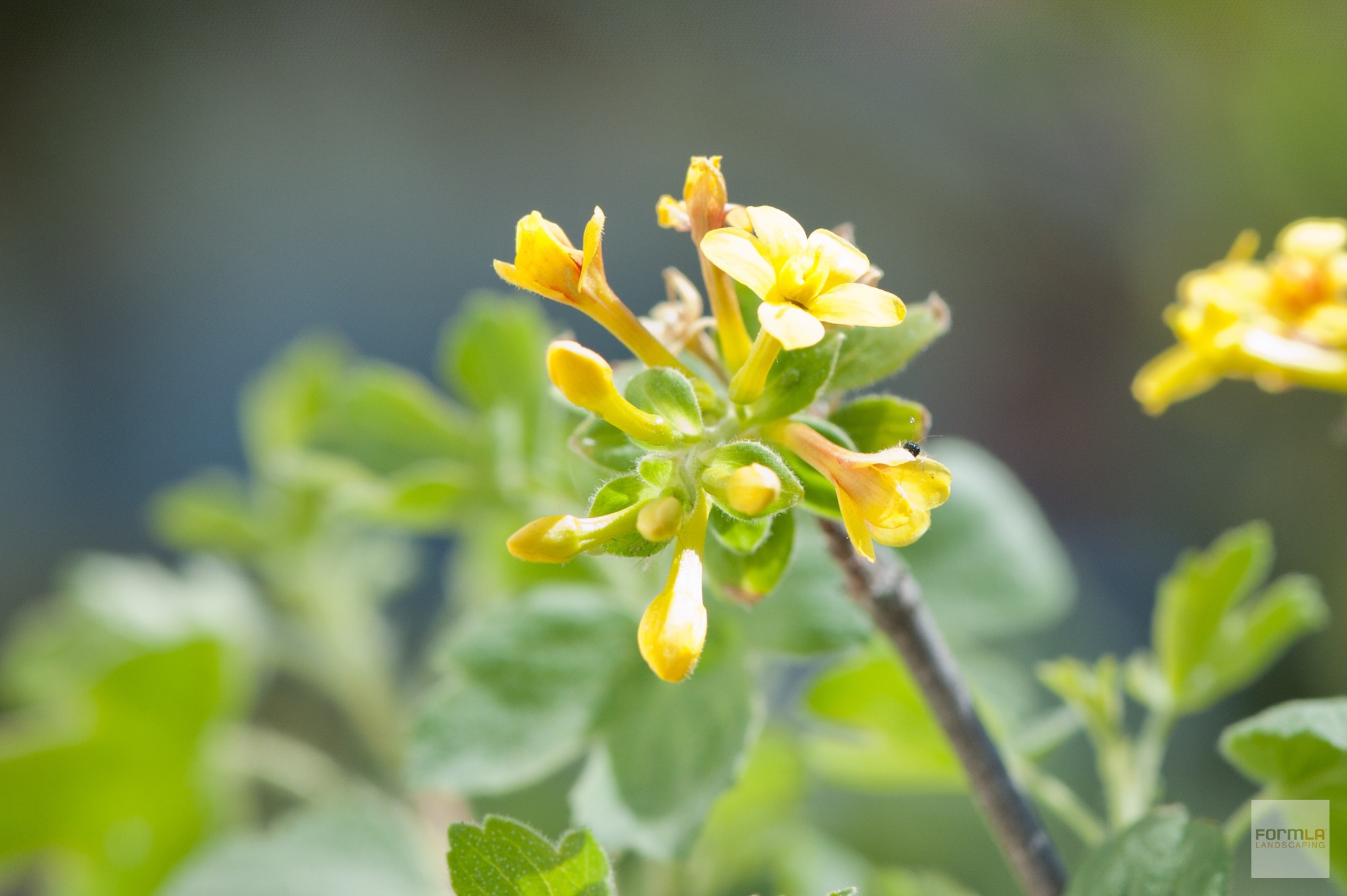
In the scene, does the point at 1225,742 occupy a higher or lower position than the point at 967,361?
lower

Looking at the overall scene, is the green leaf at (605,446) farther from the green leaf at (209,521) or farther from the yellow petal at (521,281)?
the green leaf at (209,521)

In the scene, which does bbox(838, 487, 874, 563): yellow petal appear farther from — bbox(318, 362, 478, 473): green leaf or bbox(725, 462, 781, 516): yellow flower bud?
bbox(318, 362, 478, 473): green leaf

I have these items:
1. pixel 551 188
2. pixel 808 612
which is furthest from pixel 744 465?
pixel 551 188

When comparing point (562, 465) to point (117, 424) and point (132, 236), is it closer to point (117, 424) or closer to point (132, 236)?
point (117, 424)

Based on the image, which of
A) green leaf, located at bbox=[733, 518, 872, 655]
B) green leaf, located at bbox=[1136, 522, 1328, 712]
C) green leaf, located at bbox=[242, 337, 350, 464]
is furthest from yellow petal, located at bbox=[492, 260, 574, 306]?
green leaf, located at bbox=[242, 337, 350, 464]

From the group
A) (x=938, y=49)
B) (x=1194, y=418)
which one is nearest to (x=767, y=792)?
(x=1194, y=418)

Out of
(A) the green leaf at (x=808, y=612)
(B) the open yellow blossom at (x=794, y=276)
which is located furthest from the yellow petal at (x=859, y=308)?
(A) the green leaf at (x=808, y=612)

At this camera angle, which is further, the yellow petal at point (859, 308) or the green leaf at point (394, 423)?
the green leaf at point (394, 423)
